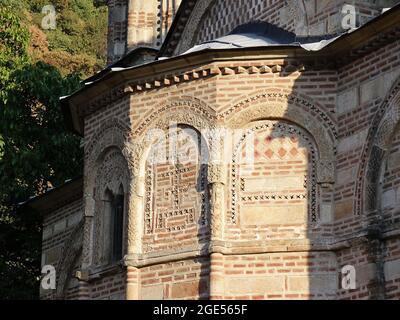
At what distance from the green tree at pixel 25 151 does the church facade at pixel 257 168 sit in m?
6.26

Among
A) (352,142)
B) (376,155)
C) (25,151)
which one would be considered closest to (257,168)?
(352,142)

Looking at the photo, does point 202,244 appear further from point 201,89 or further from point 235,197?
point 201,89

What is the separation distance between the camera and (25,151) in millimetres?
23641

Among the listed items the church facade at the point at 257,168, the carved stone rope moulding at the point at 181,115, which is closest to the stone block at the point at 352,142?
the church facade at the point at 257,168

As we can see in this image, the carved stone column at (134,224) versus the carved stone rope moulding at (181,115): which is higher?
the carved stone rope moulding at (181,115)

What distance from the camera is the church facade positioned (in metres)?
15.2

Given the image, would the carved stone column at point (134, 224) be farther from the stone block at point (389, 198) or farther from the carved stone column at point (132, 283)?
the stone block at point (389, 198)

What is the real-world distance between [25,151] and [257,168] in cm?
877

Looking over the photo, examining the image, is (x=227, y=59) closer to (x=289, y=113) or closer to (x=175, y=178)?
(x=289, y=113)

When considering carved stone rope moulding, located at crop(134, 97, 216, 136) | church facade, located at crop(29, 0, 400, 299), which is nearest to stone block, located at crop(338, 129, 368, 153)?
church facade, located at crop(29, 0, 400, 299)

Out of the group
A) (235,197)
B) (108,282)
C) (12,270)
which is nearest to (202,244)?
(235,197)

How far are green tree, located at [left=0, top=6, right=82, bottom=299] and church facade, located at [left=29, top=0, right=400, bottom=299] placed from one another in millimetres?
6257

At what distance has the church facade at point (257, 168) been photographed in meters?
15.2

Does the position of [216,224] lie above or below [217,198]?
below
